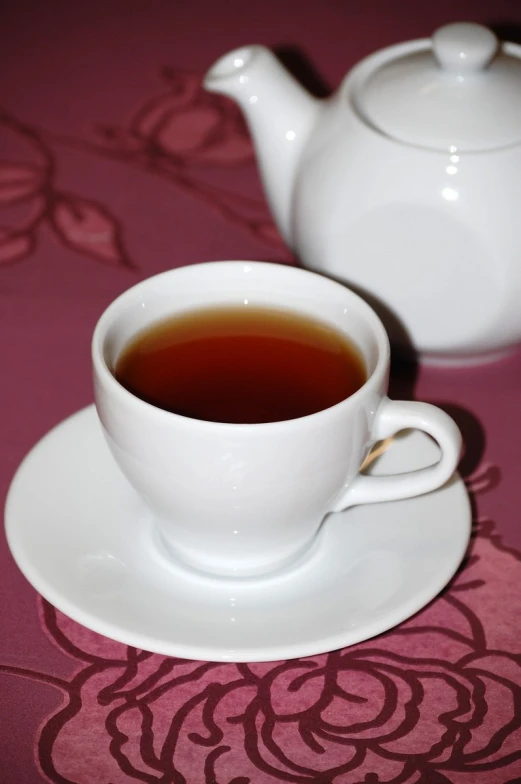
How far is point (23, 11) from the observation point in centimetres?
131

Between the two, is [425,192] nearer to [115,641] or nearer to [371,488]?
[371,488]

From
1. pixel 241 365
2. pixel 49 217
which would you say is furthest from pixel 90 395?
pixel 49 217

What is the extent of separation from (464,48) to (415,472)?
34 cm

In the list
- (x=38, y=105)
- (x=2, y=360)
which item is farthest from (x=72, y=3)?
(x=2, y=360)

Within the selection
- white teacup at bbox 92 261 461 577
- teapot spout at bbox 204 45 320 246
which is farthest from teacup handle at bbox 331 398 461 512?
teapot spout at bbox 204 45 320 246

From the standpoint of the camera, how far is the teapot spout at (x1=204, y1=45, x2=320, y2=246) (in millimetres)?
801

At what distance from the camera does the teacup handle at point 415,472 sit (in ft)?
1.87

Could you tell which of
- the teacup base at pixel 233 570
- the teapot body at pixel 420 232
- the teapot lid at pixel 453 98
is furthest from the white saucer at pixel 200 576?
the teapot lid at pixel 453 98

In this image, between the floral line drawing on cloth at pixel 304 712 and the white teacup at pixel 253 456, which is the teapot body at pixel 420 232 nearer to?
the white teacup at pixel 253 456

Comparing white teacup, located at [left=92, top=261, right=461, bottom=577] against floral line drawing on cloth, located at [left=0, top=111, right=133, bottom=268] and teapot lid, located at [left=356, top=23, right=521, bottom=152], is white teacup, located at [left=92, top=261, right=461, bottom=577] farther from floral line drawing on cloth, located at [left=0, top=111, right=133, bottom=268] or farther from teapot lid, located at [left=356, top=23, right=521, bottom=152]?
floral line drawing on cloth, located at [left=0, top=111, right=133, bottom=268]

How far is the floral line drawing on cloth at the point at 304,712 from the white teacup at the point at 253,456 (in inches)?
2.9

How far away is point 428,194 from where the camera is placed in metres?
0.70

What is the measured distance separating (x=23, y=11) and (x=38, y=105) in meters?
0.28

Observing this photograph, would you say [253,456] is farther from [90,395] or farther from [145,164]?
[145,164]
